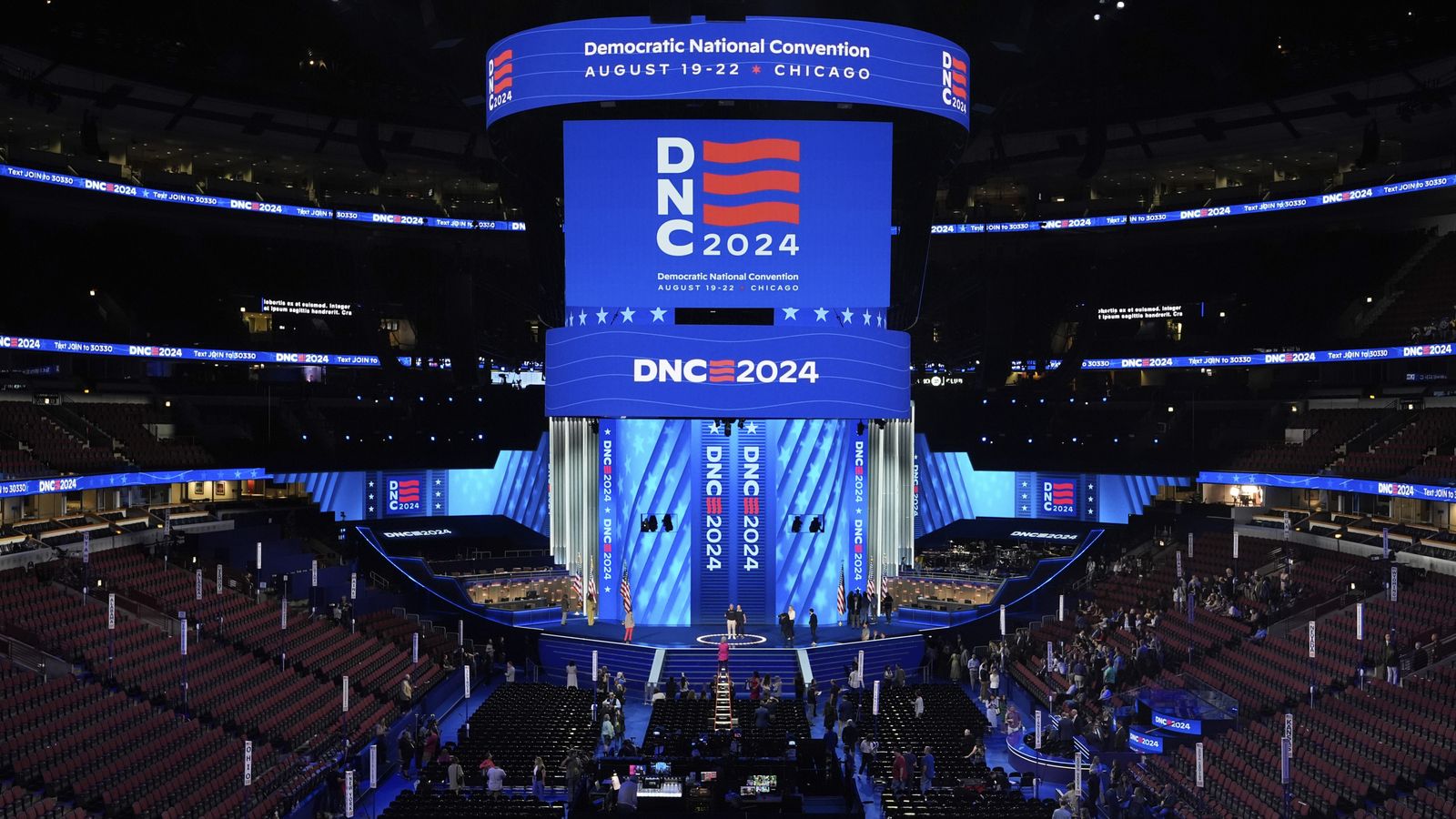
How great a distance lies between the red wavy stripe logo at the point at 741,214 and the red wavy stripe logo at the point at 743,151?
42.6 inches

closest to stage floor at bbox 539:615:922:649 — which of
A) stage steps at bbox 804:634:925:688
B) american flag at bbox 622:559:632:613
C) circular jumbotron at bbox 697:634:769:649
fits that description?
circular jumbotron at bbox 697:634:769:649

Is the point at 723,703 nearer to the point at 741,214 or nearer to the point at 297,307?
the point at 741,214

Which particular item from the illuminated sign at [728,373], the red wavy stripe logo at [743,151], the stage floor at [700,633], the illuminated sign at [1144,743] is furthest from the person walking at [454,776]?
the red wavy stripe logo at [743,151]

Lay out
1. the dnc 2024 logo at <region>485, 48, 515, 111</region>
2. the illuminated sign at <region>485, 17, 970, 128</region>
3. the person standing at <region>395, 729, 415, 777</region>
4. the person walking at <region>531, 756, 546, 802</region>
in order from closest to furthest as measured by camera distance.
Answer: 1. the person walking at <region>531, 756, 546, 802</region>
2. the person standing at <region>395, 729, 415, 777</region>
3. the illuminated sign at <region>485, 17, 970, 128</region>
4. the dnc 2024 logo at <region>485, 48, 515, 111</region>

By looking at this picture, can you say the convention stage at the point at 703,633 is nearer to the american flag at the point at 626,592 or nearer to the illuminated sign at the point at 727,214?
the american flag at the point at 626,592

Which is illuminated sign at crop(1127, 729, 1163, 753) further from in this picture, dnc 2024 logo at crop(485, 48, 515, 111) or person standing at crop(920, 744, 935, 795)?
dnc 2024 logo at crop(485, 48, 515, 111)

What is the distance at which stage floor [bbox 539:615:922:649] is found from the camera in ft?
116

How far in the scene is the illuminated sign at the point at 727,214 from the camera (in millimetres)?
30750

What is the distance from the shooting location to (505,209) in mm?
49594

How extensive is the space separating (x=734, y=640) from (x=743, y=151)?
13295 mm

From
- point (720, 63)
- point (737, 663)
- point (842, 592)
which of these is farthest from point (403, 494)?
point (720, 63)

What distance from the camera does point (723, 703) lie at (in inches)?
1182

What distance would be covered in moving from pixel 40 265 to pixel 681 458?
22.2 meters

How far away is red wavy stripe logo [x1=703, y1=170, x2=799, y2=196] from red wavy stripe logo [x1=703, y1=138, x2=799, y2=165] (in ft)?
1.13
